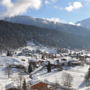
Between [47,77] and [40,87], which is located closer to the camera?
[40,87]

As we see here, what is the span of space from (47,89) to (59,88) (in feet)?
19.5

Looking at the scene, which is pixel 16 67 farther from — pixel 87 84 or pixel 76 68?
pixel 87 84

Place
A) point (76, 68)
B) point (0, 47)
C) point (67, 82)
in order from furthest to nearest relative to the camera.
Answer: point (0, 47) → point (76, 68) → point (67, 82)

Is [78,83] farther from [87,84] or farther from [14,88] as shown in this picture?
[14,88]

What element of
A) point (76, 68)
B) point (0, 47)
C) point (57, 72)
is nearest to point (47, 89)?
point (57, 72)

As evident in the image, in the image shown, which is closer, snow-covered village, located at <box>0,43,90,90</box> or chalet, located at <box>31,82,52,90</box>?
chalet, located at <box>31,82,52,90</box>

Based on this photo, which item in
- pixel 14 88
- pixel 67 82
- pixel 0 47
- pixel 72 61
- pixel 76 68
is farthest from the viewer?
pixel 0 47

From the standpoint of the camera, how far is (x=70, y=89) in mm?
56844

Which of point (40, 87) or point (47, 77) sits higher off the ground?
point (40, 87)

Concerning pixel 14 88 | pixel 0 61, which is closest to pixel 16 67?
pixel 0 61

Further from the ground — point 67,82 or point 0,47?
point 0,47

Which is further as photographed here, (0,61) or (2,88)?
(0,61)

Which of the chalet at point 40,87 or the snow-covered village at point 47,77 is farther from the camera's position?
the snow-covered village at point 47,77

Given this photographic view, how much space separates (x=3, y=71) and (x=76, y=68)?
31.7 metres
